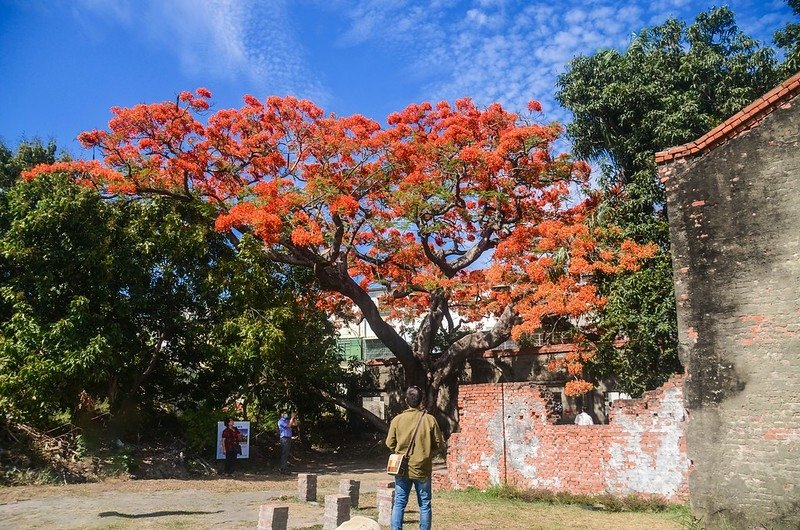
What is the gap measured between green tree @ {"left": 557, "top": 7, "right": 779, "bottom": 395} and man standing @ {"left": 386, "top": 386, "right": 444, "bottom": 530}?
23.9ft

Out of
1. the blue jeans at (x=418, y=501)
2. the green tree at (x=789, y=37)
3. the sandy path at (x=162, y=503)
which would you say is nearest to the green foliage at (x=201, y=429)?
the sandy path at (x=162, y=503)

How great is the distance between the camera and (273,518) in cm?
699

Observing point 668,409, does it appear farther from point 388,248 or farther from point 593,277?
point 388,248

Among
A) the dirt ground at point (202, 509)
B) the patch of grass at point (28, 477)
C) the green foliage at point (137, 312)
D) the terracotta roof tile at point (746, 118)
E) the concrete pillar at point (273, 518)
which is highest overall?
the terracotta roof tile at point (746, 118)

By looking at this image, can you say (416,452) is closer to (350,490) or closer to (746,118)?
(350,490)

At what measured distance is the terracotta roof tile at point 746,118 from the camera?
7.77m

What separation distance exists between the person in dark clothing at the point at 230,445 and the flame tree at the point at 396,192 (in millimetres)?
4049

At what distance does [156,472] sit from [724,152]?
12.1m

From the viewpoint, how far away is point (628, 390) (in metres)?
13.3

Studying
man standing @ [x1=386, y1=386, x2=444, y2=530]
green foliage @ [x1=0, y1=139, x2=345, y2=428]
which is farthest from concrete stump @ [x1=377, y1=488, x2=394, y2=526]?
green foliage @ [x1=0, y1=139, x2=345, y2=428]

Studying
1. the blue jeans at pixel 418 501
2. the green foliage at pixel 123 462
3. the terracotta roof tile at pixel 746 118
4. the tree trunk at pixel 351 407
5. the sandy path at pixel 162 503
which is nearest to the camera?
the blue jeans at pixel 418 501

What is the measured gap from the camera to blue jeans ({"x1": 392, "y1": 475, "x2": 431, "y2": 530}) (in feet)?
20.7

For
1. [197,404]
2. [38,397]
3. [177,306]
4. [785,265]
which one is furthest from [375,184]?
[785,265]

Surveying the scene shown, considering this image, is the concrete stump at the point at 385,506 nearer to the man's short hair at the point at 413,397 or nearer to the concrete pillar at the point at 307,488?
the concrete pillar at the point at 307,488
